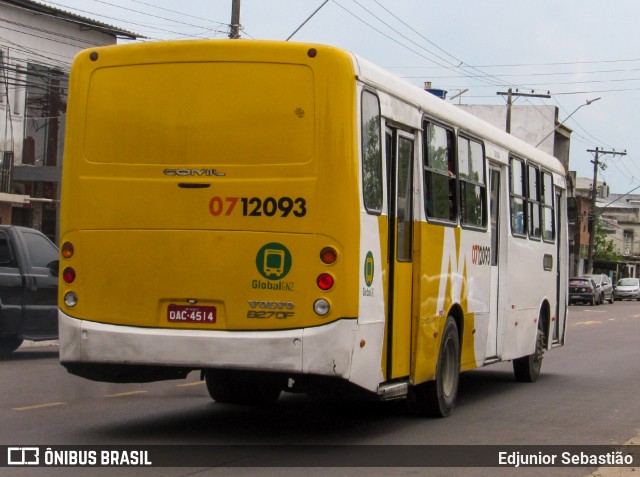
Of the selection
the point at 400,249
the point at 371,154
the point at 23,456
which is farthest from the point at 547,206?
the point at 23,456

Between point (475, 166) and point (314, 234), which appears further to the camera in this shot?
point (475, 166)

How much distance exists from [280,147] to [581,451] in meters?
3.66

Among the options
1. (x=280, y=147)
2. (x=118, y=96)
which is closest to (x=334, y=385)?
(x=280, y=147)

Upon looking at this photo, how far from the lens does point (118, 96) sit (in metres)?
9.70

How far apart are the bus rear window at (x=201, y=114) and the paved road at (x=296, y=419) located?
237 centimetres

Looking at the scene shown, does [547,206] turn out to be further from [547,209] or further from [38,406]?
[38,406]

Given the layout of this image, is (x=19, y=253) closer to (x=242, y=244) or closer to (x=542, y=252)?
(x=542, y=252)

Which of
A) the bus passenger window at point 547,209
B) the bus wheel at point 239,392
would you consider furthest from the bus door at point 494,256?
the bus wheel at point 239,392

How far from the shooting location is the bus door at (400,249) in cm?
1013

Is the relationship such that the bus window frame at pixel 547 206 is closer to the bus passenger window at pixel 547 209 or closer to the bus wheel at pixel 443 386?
the bus passenger window at pixel 547 209

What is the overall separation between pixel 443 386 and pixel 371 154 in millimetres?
3145

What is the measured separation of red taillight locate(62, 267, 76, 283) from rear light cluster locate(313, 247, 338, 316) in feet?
6.74

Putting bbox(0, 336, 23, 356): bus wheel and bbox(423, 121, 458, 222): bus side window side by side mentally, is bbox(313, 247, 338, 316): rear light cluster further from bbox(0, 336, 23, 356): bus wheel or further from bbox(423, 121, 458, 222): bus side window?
bbox(0, 336, 23, 356): bus wheel

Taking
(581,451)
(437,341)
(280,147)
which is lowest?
(581,451)
